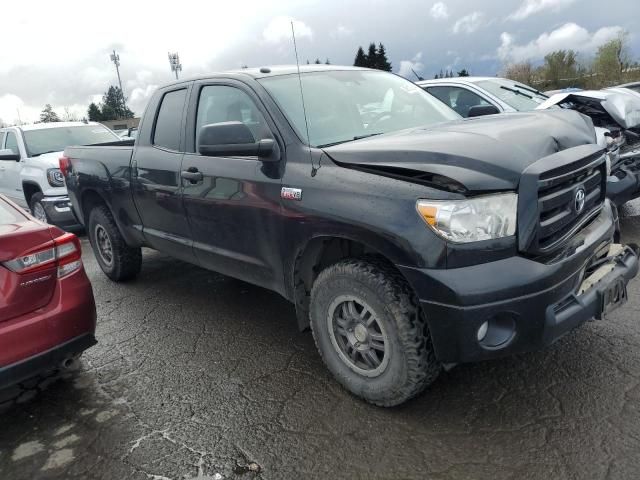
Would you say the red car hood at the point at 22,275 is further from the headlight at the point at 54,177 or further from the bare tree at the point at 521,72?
the bare tree at the point at 521,72

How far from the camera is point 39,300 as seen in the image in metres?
3.02

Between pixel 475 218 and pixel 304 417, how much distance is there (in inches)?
57.1

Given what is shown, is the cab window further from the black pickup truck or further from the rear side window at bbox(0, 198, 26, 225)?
the rear side window at bbox(0, 198, 26, 225)

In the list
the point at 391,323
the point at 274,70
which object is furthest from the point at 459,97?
the point at 391,323

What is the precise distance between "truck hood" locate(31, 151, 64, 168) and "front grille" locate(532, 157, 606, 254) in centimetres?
748

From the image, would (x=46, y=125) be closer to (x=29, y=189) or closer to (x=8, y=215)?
(x=29, y=189)

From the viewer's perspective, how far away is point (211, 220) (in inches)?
149

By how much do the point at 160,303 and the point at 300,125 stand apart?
8.47 ft

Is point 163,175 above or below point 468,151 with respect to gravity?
below

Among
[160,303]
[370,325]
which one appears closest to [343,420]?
[370,325]

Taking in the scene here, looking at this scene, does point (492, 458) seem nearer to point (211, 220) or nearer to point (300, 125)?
point (300, 125)

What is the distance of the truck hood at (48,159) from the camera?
8.00 metres

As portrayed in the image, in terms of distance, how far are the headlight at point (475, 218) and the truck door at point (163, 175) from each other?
2284 millimetres

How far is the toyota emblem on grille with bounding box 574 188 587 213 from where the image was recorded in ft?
9.08
